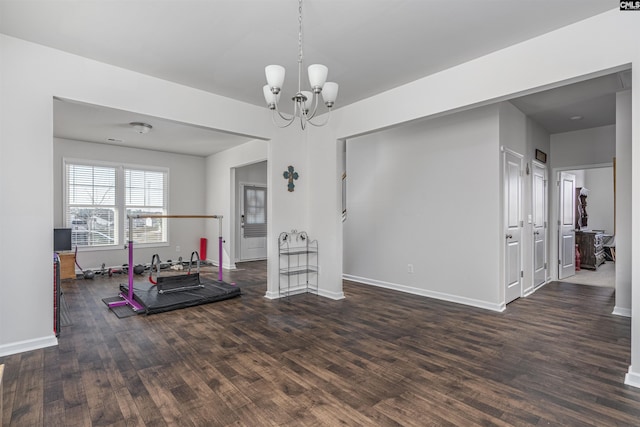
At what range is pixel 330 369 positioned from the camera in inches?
103

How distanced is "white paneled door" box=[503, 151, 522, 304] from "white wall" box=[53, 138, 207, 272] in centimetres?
681

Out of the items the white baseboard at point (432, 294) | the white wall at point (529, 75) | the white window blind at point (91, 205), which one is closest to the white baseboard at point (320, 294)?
the white baseboard at point (432, 294)

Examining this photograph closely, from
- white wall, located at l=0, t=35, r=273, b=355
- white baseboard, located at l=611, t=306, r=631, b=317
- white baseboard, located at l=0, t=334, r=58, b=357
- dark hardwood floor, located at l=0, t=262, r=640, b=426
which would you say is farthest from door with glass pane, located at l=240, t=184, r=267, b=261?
white baseboard, located at l=611, t=306, r=631, b=317

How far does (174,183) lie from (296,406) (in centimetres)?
701

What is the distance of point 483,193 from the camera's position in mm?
4312

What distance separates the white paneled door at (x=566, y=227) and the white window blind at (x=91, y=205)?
8971mm

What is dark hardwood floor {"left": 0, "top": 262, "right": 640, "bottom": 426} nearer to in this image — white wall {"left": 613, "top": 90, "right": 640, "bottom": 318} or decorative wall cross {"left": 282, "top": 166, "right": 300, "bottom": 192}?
white wall {"left": 613, "top": 90, "right": 640, "bottom": 318}

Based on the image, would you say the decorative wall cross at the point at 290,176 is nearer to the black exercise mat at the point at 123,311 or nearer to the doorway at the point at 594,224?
the black exercise mat at the point at 123,311

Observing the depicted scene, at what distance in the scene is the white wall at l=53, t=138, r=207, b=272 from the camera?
6.46 meters

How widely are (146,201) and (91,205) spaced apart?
1051 millimetres

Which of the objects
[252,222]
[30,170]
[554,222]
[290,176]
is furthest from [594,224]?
[30,170]

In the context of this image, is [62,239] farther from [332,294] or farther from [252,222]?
[332,294]

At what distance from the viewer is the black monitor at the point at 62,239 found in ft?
19.5

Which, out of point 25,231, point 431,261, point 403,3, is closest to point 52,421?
point 25,231
